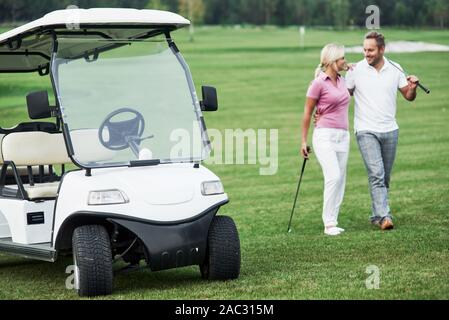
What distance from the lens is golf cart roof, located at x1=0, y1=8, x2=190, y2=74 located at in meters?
7.12

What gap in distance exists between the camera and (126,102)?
7488mm

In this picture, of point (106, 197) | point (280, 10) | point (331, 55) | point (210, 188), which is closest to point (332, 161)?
point (331, 55)

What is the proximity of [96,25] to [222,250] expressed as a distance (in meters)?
1.90

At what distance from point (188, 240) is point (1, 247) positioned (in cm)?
174

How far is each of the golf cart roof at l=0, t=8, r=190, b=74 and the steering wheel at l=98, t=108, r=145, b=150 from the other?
25.5 inches

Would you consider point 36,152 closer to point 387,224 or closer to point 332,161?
point 332,161

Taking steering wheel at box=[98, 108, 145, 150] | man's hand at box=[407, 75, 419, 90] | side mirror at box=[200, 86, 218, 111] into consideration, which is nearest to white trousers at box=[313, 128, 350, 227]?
man's hand at box=[407, 75, 419, 90]

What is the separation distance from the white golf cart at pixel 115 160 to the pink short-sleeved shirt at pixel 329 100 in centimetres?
195

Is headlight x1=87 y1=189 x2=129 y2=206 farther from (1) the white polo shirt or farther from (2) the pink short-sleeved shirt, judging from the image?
(1) the white polo shirt

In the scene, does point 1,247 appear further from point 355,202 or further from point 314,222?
point 355,202

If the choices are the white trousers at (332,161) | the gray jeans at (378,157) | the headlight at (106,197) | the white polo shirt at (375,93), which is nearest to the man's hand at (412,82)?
the white polo shirt at (375,93)

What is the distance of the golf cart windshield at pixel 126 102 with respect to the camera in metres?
7.25
